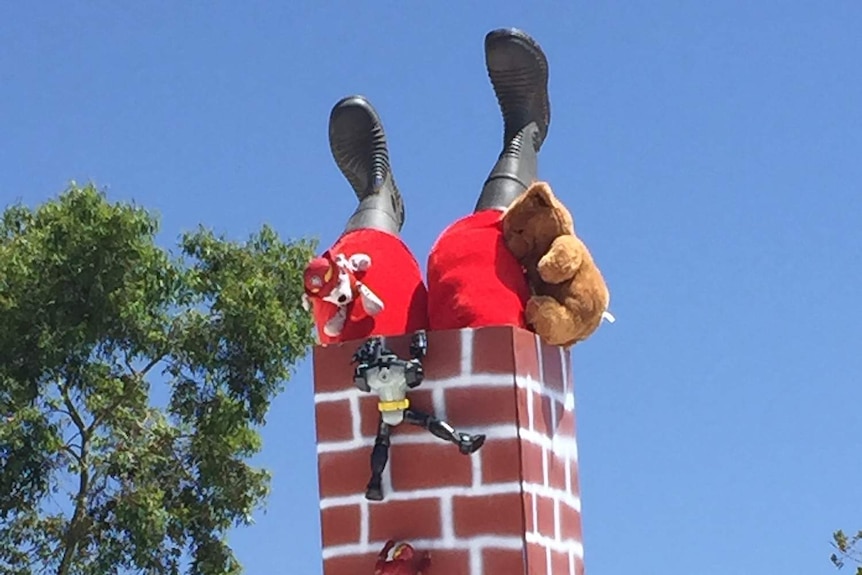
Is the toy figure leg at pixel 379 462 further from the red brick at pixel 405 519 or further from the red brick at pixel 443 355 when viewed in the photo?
the red brick at pixel 443 355

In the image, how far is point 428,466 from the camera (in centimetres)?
696

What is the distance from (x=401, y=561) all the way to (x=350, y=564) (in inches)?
11.9

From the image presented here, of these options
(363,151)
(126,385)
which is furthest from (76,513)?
(363,151)

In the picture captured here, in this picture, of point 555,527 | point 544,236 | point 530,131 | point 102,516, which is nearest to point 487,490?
point 555,527

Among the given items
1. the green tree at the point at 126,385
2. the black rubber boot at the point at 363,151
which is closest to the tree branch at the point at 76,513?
the green tree at the point at 126,385

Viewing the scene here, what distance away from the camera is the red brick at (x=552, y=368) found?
7.20 m

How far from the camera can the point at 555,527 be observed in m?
7.12

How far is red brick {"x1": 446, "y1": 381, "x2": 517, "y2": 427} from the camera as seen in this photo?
688cm

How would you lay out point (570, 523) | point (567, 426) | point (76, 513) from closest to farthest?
point (570, 523)
point (567, 426)
point (76, 513)

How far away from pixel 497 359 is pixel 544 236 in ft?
2.15

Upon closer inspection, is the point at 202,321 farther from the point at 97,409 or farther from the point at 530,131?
the point at 530,131

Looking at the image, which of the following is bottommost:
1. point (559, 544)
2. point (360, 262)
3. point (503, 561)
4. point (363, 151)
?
point (503, 561)

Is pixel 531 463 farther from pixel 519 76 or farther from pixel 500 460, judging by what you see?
pixel 519 76

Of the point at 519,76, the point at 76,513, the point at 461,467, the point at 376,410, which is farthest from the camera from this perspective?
the point at 76,513
